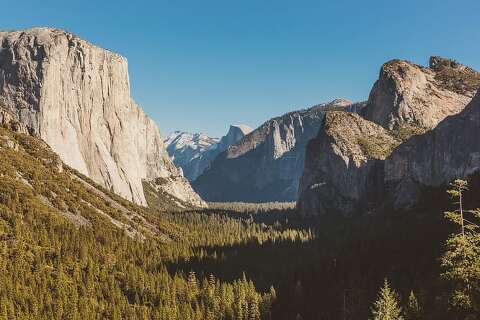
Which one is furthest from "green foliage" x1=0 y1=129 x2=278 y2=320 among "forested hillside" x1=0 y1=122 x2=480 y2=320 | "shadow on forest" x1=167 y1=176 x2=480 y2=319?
"shadow on forest" x1=167 y1=176 x2=480 y2=319

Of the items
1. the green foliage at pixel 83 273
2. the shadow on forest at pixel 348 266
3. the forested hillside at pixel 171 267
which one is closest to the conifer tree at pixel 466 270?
the forested hillside at pixel 171 267

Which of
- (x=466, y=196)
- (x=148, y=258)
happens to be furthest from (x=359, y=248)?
(x=148, y=258)

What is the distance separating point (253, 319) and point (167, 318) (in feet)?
69.2

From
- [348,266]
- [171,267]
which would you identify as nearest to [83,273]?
[171,267]

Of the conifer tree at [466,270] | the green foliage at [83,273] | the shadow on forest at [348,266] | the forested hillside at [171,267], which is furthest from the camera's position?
the shadow on forest at [348,266]

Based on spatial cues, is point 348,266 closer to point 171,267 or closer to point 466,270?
point 171,267

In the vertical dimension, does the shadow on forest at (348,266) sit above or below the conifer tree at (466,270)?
below

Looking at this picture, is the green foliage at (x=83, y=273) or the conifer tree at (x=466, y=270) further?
the green foliage at (x=83, y=273)

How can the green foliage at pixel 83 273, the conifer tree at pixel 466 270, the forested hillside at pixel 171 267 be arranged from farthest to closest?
the forested hillside at pixel 171 267 < the green foliage at pixel 83 273 < the conifer tree at pixel 466 270

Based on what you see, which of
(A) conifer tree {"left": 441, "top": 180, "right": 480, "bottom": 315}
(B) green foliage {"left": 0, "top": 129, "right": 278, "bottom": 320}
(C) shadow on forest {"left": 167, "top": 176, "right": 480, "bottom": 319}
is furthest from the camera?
(C) shadow on forest {"left": 167, "top": 176, "right": 480, "bottom": 319}

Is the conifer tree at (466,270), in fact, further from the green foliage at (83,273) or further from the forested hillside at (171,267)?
the green foliage at (83,273)

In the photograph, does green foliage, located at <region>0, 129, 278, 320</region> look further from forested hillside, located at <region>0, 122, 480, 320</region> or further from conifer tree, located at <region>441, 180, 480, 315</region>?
conifer tree, located at <region>441, 180, 480, 315</region>

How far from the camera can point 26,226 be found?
140250 millimetres

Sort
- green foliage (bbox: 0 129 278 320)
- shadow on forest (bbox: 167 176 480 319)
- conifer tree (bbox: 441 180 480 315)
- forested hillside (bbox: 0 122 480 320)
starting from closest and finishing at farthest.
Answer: conifer tree (bbox: 441 180 480 315) < green foliage (bbox: 0 129 278 320) < forested hillside (bbox: 0 122 480 320) < shadow on forest (bbox: 167 176 480 319)
